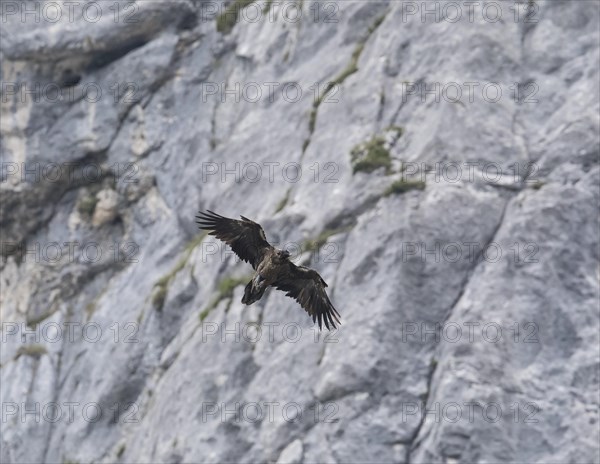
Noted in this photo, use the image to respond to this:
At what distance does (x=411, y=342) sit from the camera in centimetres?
2759

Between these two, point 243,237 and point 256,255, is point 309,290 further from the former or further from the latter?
point 243,237

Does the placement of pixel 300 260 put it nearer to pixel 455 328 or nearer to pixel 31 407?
pixel 455 328

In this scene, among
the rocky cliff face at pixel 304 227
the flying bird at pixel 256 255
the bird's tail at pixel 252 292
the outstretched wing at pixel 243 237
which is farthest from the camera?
the rocky cliff face at pixel 304 227

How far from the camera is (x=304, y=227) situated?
3127 cm

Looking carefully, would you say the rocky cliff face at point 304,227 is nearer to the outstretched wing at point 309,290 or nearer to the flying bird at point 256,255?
the outstretched wing at point 309,290

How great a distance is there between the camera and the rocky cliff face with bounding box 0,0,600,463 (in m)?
26.9

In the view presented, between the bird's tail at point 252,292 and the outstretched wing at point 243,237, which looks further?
the outstretched wing at point 243,237

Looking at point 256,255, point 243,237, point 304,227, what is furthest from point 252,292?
point 304,227

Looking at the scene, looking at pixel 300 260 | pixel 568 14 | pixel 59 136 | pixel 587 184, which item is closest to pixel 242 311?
pixel 300 260

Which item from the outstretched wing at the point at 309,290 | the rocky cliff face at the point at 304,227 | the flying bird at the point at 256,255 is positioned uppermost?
the flying bird at the point at 256,255

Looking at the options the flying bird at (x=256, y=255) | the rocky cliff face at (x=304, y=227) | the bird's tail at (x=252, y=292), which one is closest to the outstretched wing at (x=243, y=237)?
the flying bird at (x=256, y=255)

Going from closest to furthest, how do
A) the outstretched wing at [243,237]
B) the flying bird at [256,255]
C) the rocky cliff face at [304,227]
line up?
the flying bird at [256,255] < the outstretched wing at [243,237] < the rocky cliff face at [304,227]

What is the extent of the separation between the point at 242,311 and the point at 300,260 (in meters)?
2.00

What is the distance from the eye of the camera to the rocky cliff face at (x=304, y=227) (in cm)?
2688
